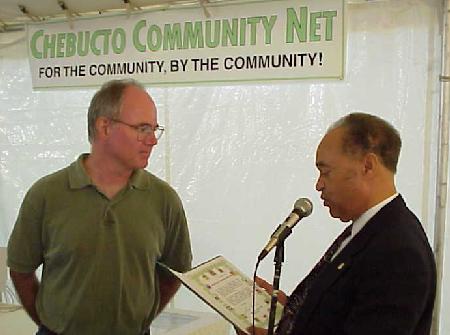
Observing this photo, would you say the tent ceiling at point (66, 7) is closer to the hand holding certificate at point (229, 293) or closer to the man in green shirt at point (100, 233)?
the man in green shirt at point (100, 233)

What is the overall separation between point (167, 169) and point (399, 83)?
1.22m

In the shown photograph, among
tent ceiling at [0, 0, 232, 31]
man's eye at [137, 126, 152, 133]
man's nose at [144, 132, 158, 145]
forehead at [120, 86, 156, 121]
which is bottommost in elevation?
man's nose at [144, 132, 158, 145]

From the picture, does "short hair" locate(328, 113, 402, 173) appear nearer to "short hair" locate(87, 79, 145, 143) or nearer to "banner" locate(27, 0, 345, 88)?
"short hair" locate(87, 79, 145, 143)

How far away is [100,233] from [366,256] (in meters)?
0.80

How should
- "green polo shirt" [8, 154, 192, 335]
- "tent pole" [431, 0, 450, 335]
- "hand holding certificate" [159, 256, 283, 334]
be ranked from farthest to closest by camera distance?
"tent pole" [431, 0, 450, 335]
"green polo shirt" [8, 154, 192, 335]
"hand holding certificate" [159, 256, 283, 334]

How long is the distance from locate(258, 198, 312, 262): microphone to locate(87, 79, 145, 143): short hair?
2.07 feet

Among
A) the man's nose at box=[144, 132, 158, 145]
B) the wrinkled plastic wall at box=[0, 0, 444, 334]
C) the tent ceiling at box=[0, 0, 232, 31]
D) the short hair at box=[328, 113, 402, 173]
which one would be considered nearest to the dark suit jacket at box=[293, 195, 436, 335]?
the short hair at box=[328, 113, 402, 173]

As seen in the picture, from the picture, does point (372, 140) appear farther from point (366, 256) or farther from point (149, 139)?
point (149, 139)

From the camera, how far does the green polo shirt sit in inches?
62.6

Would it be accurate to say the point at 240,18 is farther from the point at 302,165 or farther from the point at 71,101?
the point at 71,101

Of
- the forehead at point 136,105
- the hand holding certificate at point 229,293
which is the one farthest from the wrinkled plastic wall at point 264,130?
the hand holding certificate at point 229,293

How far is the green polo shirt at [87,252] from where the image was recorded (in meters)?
1.59

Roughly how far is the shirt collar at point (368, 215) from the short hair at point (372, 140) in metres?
0.08

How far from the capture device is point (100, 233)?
1.60 meters
